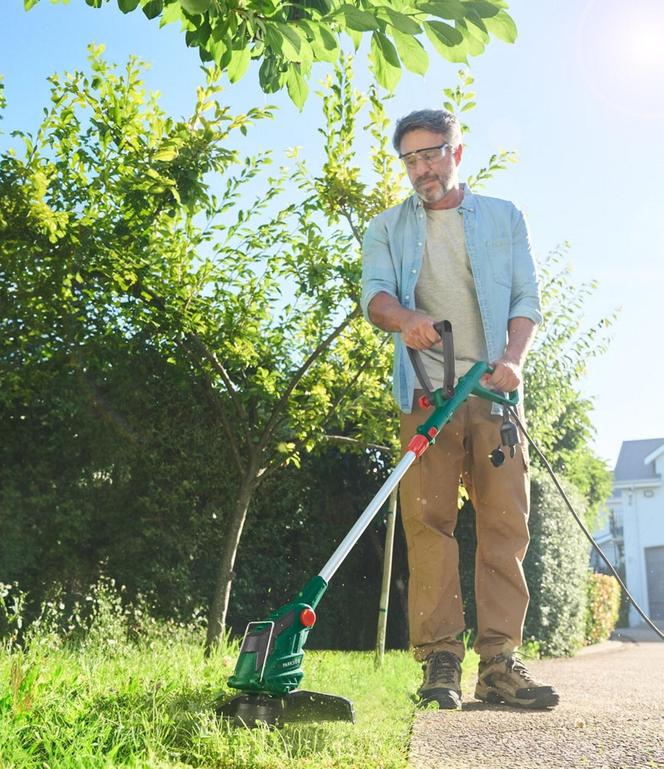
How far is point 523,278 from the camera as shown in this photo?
358cm

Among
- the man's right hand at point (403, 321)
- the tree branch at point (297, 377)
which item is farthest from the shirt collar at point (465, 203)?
the tree branch at point (297, 377)

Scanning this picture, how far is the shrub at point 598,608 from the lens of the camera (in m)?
11.6

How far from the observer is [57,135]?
212 inches

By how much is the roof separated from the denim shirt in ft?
86.1

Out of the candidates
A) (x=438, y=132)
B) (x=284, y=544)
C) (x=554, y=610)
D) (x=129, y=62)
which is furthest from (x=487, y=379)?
(x=554, y=610)

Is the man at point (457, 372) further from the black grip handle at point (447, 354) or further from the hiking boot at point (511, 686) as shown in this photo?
the black grip handle at point (447, 354)

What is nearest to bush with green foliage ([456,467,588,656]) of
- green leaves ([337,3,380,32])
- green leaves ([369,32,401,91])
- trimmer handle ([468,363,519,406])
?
trimmer handle ([468,363,519,406])

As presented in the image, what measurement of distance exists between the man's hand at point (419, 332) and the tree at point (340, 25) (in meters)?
0.75

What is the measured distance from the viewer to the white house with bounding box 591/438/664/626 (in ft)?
91.9

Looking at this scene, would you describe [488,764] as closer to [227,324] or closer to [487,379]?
[487,379]

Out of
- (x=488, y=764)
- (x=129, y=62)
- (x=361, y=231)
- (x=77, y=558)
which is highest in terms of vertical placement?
(x=129, y=62)

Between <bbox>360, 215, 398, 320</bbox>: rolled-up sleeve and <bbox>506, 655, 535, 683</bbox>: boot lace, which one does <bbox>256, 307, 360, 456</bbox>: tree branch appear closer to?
<bbox>360, 215, 398, 320</bbox>: rolled-up sleeve

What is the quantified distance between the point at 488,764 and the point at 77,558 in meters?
5.38

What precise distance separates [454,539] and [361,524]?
3.20 ft
